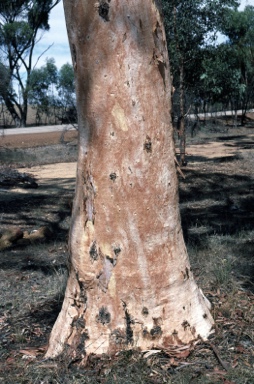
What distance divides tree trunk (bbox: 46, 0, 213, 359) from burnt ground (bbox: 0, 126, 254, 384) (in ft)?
0.65

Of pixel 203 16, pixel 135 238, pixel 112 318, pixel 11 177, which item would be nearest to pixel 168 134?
pixel 135 238

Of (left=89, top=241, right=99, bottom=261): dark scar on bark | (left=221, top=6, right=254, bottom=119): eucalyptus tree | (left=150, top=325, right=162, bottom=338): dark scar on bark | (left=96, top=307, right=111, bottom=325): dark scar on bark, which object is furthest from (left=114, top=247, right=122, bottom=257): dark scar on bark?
(left=221, top=6, right=254, bottom=119): eucalyptus tree

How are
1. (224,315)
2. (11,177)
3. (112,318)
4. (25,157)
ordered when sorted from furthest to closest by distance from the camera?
(25,157), (11,177), (224,315), (112,318)

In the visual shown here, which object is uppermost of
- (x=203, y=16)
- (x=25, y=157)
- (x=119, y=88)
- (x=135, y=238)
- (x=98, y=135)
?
(x=203, y=16)

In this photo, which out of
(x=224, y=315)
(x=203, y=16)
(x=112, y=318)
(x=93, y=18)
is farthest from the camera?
(x=203, y=16)

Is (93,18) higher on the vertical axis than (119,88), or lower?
higher

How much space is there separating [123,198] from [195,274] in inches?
87.8

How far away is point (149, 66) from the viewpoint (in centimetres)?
373

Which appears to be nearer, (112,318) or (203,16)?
(112,318)

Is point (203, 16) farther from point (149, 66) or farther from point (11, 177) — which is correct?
point (149, 66)

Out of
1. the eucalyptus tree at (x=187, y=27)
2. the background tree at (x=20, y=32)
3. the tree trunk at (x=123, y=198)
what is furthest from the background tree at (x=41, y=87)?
the tree trunk at (x=123, y=198)

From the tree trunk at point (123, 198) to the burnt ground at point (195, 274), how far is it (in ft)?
0.65

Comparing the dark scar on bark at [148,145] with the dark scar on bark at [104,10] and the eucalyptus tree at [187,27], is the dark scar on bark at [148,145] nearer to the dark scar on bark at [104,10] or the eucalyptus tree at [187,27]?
the dark scar on bark at [104,10]

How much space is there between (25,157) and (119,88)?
63.3 feet
